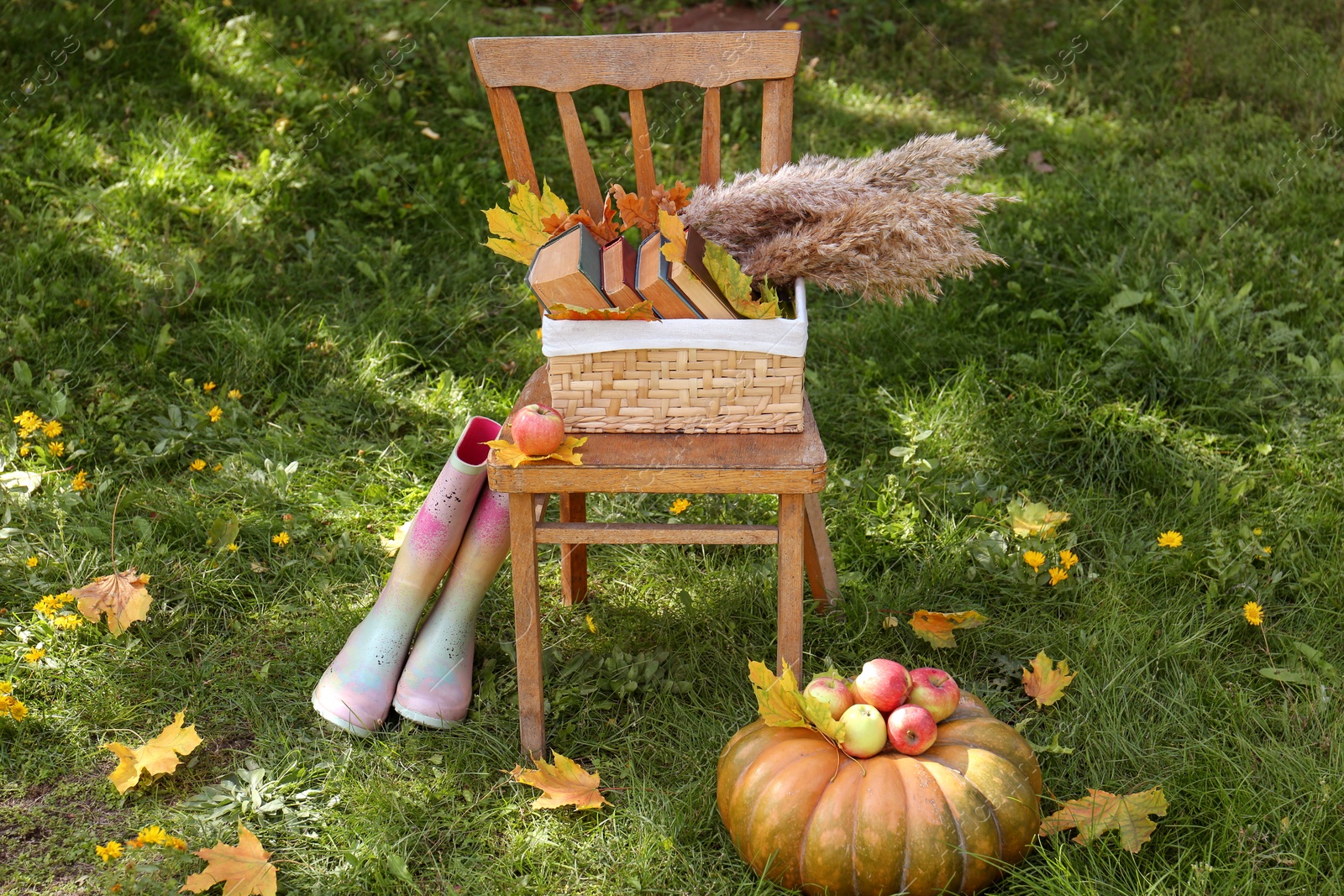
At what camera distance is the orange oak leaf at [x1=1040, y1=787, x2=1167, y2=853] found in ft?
6.53

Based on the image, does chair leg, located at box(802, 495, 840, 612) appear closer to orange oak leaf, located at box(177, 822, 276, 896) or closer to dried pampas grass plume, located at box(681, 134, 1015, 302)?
dried pampas grass plume, located at box(681, 134, 1015, 302)

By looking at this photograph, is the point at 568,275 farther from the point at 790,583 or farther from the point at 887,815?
the point at 887,815

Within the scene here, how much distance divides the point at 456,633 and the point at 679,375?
81 centimetres

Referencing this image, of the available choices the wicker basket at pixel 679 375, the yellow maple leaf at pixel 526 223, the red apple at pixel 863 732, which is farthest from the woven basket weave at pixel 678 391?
the red apple at pixel 863 732

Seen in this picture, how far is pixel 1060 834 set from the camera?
2018mm

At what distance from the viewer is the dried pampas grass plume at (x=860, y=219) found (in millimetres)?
1976

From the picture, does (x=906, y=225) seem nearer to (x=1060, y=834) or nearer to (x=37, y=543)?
(x=1060, y=834)

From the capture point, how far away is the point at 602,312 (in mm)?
1938

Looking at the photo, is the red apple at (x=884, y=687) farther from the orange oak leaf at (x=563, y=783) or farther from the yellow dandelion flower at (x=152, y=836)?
the yellow dandelion flower at (x=152, y=836)

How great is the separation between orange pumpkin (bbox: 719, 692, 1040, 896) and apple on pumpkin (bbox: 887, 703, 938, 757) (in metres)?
0.02

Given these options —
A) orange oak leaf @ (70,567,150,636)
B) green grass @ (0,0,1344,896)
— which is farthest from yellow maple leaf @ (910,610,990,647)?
orange oak leaf @ (70,567,150,636)

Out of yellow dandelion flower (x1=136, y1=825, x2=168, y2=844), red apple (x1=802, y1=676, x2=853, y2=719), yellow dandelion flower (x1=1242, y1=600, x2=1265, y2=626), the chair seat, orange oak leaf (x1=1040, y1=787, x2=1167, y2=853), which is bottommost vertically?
yellow dandelion flower (x1=136, y1=825, x2=168, y2=844)

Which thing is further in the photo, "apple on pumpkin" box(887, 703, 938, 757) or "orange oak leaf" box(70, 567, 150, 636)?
"orange oak leaf" box(70, 567, 150, 636)

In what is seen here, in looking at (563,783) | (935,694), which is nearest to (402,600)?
(563,783)
